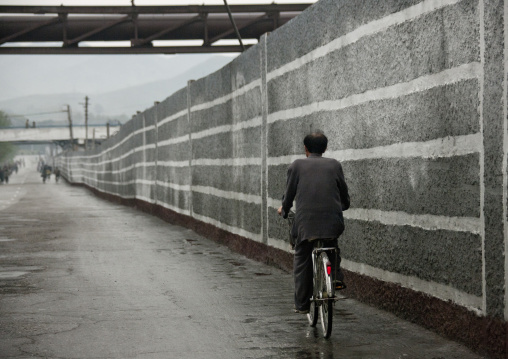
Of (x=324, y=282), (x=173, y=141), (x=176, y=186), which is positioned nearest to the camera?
(x=324, y=282)

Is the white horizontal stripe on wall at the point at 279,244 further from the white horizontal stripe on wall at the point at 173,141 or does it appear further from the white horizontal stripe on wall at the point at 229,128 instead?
the white horizontal stripe on wall at the point at 173,141

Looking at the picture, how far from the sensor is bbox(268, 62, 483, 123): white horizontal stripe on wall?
709 cm

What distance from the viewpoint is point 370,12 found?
912 cm

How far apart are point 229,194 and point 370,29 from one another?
7.00 m

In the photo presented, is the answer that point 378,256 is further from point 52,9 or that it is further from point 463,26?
point 52,9

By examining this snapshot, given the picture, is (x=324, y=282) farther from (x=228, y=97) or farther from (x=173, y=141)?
A: (x=173, y=141)

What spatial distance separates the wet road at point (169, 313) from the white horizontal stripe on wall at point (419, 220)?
848mm

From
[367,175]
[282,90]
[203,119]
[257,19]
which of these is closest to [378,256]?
[367,175]

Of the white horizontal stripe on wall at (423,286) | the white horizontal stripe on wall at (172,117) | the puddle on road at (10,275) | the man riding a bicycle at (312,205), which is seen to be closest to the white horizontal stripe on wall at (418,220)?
the white horizontal stripe on wall at (423,286)

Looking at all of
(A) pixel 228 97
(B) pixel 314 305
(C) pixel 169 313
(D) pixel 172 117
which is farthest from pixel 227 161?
(B) pixel 314 305

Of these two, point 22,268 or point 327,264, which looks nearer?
point 327,264

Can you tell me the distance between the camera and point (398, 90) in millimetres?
8453

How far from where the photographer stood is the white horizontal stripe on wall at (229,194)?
551 inches

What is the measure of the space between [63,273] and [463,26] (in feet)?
23.4
